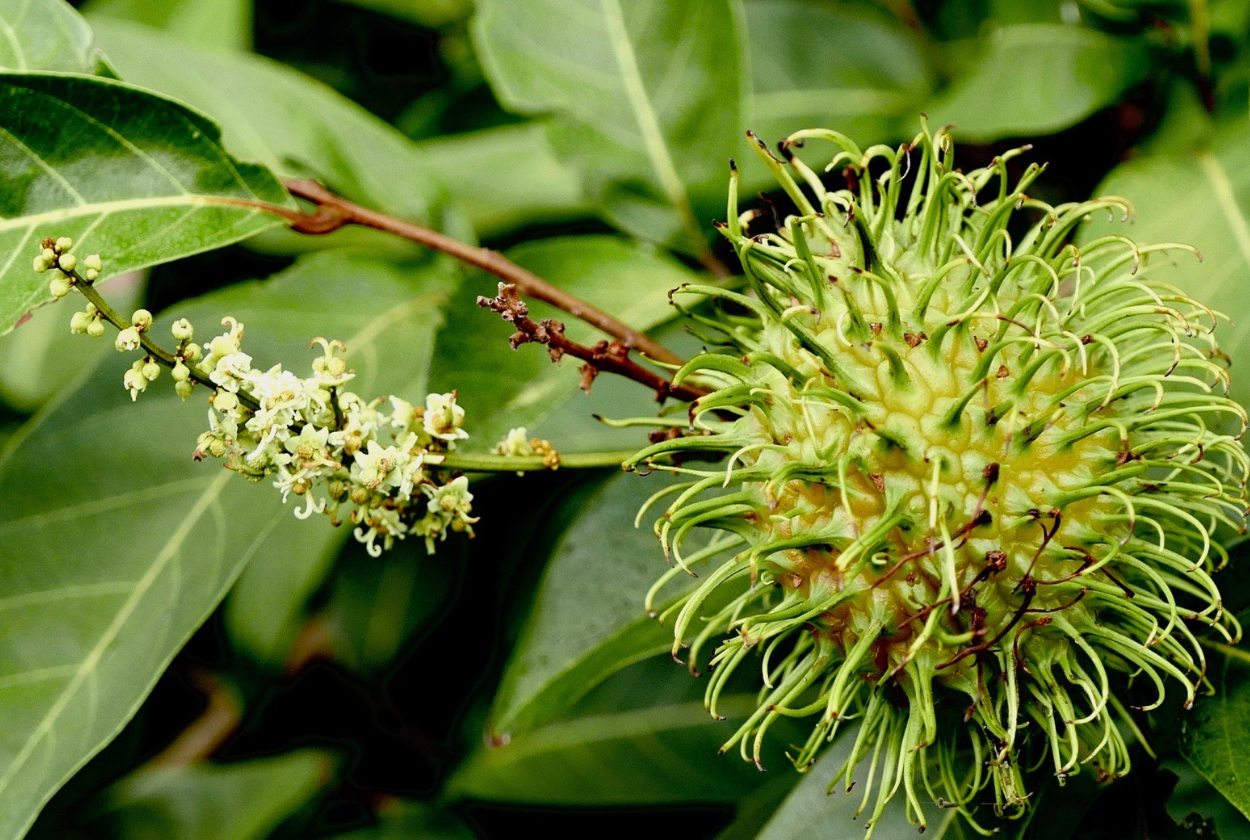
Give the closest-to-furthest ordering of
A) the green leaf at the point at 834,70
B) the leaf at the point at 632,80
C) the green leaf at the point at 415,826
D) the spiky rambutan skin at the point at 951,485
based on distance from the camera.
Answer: the spiky rambutan skin at the point at 951,485 < the leaf at the point at 632,80 < the green leaf at the point at 834,70 < the green leaf at the point at 415,826

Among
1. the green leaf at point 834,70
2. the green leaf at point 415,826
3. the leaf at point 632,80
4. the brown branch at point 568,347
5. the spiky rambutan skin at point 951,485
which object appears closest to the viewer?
the spiky rambutan skin at point 951,485

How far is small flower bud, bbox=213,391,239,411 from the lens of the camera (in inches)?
41.9

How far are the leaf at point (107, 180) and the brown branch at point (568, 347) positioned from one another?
0.36 meters

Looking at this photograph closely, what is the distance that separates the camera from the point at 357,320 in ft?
4.79

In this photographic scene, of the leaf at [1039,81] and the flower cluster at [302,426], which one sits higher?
the leaf at [1039,81]

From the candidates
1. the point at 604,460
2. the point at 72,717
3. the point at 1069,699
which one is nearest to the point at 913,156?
the point at 604,460

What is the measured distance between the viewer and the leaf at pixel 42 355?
1.76 meters

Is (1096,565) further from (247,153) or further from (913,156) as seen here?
(247,153)

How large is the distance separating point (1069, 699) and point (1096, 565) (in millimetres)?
172

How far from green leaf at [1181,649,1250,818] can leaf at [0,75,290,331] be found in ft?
3.91

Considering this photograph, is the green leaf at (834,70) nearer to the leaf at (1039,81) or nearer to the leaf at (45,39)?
the leaf at (1039,81)

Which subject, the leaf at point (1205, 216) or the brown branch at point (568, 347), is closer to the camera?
the brown branch at point (568, 347)

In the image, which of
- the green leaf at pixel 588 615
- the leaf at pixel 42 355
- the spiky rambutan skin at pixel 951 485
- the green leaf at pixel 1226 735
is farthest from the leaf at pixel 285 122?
the green leaf at pixel 1226 735

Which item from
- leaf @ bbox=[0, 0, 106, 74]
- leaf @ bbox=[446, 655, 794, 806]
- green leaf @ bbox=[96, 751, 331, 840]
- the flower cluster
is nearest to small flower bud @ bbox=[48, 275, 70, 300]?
the flower cluster
